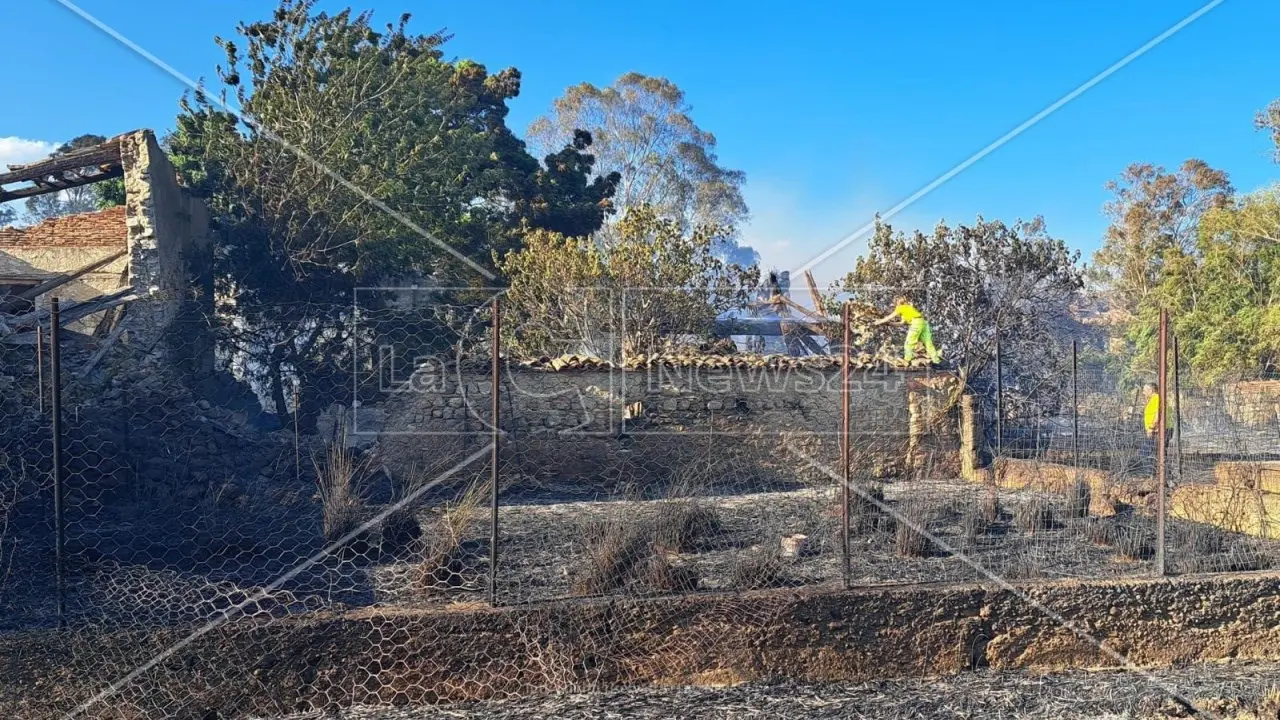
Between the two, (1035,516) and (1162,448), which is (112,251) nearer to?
(1035,516)

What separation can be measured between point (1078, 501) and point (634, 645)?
506 cm

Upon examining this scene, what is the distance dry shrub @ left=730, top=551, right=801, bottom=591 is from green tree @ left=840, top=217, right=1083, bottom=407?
1027 cm

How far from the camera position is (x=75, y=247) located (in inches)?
539

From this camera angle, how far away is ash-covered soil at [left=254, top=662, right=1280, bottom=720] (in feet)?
13.6

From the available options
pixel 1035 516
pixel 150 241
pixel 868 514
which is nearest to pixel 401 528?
pixel 868 514

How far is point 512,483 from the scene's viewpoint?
10297 mm

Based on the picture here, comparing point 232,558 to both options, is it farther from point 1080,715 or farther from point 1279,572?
point 1279,572

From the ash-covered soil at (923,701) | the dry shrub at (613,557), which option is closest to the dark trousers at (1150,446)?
the ash-covered soil at (923,701)

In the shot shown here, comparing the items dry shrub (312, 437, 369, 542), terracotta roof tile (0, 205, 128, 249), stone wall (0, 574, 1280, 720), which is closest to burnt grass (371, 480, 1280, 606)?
stone wall (0, 574, 1280, 720)

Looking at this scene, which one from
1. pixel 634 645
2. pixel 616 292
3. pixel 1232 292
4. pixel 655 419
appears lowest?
pixel 634 645

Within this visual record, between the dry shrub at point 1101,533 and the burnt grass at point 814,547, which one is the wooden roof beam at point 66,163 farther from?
the dry shrub at point 1101,533

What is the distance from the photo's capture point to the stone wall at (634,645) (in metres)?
4.12

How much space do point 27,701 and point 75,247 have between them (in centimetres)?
1206

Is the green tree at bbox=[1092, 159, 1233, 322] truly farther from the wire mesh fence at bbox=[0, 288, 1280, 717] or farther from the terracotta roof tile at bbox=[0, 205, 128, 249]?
the terracotta roof tile at bbox=[0, 205, 128, 249]
